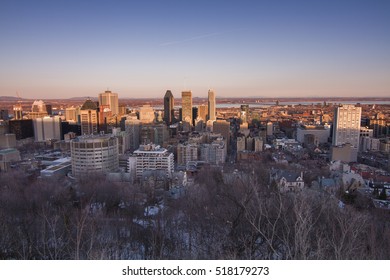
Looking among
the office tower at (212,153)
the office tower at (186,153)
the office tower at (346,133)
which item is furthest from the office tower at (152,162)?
the office tower at (346,133)

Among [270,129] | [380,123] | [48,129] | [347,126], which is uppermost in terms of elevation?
[380,123]

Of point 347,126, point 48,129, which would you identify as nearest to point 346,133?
point 347,126

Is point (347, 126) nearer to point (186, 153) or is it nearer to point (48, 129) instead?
point (186, 153)

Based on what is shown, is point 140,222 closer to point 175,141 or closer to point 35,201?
point 35,201

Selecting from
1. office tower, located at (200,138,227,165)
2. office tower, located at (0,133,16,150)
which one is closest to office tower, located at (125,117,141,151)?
office tower, located at (200,138,227,165)

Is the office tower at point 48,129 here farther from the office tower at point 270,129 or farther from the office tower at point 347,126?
the office tower at point 270,129

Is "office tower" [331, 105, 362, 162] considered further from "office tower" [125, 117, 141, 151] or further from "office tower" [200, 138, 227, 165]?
"office tower" [125, 117, 141, 151]

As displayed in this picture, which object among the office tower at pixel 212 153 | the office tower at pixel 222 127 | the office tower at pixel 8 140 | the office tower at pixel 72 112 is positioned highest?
the office tower at pixel 72 112
